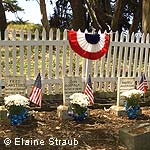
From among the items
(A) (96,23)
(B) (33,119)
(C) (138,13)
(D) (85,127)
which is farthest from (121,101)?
(C) (138,13)

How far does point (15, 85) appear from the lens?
6.41 metres

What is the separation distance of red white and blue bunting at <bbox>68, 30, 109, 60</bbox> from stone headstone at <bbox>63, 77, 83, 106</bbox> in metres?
1.18

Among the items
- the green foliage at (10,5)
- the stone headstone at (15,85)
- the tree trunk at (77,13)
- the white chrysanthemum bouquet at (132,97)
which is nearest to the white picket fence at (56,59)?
the stone headstone at (15,85)

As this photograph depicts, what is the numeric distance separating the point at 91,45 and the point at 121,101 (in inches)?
59.2

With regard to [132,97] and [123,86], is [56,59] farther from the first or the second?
[132,97]

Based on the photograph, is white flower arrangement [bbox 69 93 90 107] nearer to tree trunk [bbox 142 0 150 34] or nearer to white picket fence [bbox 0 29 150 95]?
white picket fence [bbox 0 29 150 95]

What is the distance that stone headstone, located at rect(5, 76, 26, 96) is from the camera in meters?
6.33

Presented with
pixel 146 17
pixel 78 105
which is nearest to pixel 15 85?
pixel 78 105

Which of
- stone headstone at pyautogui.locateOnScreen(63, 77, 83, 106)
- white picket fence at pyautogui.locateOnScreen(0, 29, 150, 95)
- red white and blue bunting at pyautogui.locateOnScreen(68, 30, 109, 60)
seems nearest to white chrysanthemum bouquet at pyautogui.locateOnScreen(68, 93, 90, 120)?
stone headstone at pyautogui.locateOnScreen(63, 77, 83, 106)

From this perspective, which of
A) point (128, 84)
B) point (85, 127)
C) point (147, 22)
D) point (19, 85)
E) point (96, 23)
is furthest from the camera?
point (96, 23)

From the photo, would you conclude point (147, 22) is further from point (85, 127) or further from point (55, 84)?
point (85, 127)

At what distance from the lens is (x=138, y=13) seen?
1588 cm

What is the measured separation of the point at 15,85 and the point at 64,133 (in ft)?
4.96

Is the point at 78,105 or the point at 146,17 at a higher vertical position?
the point at 146,17
